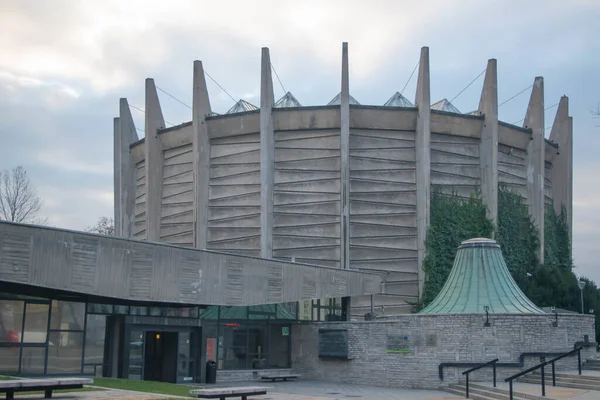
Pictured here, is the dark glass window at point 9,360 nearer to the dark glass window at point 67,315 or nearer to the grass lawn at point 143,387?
the dark glass window at point 67,315

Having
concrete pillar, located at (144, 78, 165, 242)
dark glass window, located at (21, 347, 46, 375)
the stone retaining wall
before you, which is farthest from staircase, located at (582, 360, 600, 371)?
concrete pillar, located at (144, 78, 165, 242)

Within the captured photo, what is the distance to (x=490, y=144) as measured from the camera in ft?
128

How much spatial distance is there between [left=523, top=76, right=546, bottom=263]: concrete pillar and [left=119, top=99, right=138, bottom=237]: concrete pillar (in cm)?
2534

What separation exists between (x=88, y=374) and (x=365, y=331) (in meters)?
9.71

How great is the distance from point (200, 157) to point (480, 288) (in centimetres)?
1914

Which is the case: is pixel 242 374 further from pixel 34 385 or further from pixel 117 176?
pixel 117 176

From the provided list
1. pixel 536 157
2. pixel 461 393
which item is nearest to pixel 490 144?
pixel 536 157

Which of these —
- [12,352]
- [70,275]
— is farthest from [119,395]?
[12,352]

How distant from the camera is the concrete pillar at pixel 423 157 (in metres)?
37.2

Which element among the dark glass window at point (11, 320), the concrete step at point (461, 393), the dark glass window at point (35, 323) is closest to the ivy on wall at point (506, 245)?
the concrete step at point (461, 393)

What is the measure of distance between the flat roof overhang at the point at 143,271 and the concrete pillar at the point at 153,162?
60.3 feet

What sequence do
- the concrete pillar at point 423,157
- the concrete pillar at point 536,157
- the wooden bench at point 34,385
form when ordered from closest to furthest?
the wooden bench at point 34,385
the concrete pillar at point 423,157
the concrete pillar at point 536,157

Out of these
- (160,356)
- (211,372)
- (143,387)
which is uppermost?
(160,356)

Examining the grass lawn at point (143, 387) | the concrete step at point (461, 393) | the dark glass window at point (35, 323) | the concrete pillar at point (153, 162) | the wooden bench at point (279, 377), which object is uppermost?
the concrete pillar at point (153, 162)
